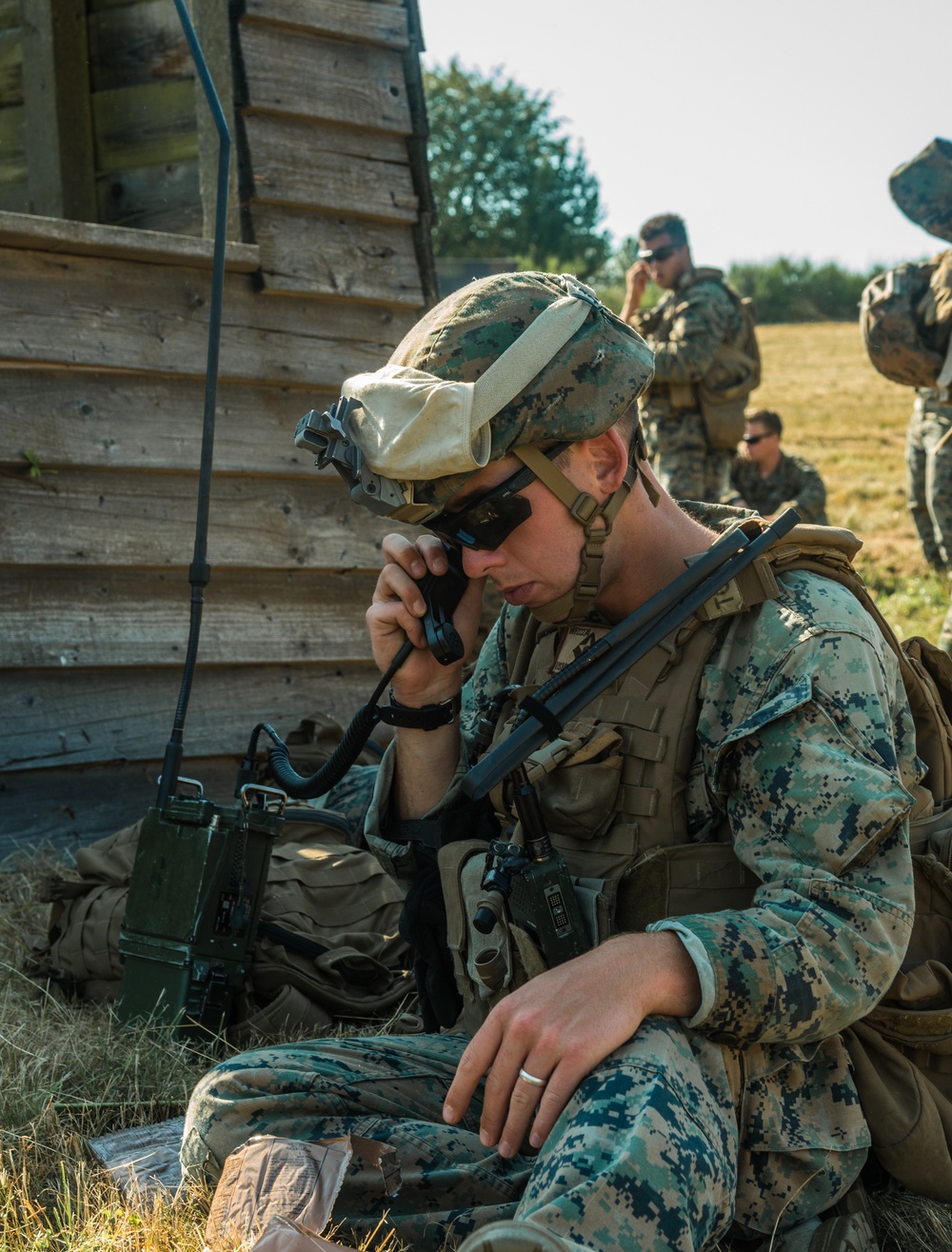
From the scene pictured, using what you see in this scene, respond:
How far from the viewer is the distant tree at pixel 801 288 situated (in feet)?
130

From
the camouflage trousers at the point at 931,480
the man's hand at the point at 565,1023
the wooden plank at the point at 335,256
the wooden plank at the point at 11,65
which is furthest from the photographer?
the camouflage trousers at the point at 931,480

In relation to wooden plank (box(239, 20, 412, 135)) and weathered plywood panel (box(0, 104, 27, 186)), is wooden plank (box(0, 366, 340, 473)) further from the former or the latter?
weathered plywood panel (box(0, 104, 27, 186))

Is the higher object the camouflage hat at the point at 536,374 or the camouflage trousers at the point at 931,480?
the camouflage hat at the point at 536,374

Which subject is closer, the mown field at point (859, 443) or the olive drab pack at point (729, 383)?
the olive drab pack at point (729, 383)

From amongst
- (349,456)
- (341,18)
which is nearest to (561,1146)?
(349,456)

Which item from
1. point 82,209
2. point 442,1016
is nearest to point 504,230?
point 82,209

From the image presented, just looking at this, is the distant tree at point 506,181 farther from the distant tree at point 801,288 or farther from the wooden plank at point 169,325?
the wooden plank at point 169,325

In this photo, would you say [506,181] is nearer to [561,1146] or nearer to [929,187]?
[929,187]

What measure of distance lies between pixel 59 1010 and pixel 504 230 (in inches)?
2025

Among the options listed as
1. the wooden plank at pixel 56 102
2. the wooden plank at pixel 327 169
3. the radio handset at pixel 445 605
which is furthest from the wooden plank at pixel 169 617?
the radio handset at pixel 445 605

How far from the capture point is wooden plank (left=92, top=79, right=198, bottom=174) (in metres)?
Answer: 5.51

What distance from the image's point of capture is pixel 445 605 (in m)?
2.95

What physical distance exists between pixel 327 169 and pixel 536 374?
3.33m

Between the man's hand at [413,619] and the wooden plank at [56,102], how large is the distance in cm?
351
